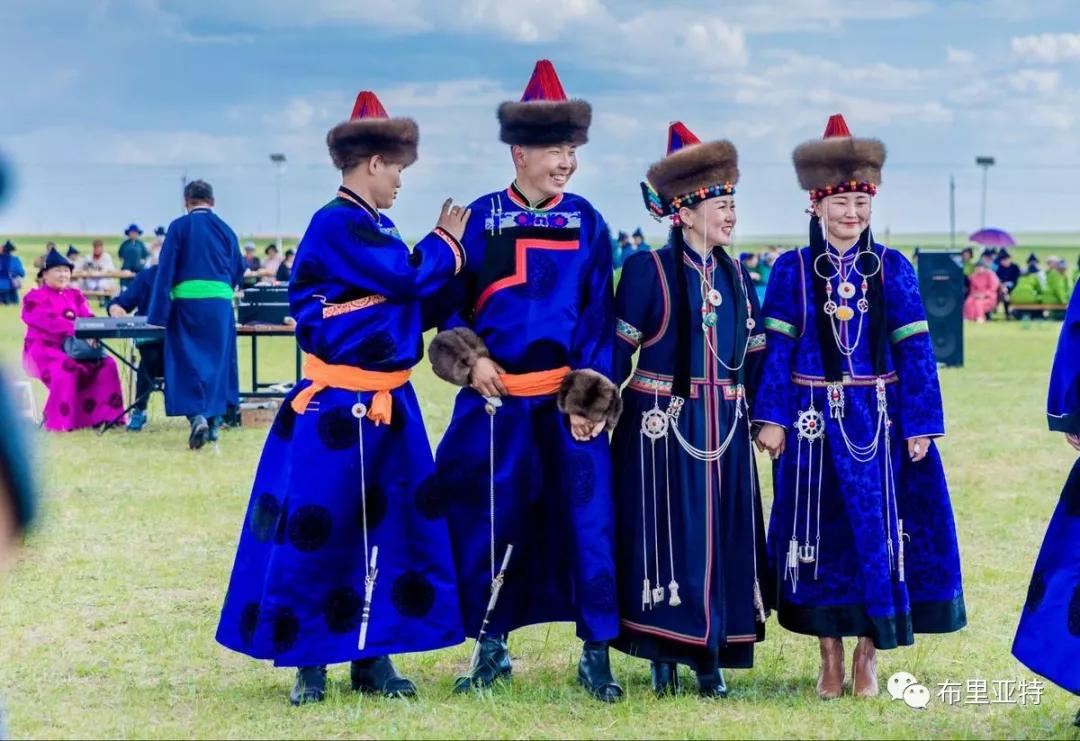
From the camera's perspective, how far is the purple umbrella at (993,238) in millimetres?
40281

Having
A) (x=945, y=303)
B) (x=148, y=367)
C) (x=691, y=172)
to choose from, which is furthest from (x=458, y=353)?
(x=945, y=303)

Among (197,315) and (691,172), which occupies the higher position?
(691,172)

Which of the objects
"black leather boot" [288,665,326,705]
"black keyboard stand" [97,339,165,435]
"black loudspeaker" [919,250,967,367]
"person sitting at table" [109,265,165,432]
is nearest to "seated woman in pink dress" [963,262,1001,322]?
"black loudspeaker" [919,250,967,367]

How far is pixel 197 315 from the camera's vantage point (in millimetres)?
11289

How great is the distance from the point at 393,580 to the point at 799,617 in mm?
1390

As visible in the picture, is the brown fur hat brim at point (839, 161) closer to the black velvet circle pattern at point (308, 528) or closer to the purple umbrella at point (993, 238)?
the black velvet circle pattern at point (308, 528)

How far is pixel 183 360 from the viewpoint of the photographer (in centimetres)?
1123

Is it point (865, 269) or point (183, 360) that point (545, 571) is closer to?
point (865, 269)

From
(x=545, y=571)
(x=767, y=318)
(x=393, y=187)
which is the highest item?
(x=393, y=187)

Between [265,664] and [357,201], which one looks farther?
[265,664]

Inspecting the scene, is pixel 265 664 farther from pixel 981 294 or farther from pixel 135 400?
pixel 981 294

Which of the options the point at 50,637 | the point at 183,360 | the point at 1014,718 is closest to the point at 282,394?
the point at 183,360

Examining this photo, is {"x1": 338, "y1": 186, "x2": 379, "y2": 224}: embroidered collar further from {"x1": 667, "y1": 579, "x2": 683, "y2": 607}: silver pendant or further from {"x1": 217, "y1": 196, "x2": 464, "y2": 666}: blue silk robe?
{"x1": 667, "y1": 579, "x2": 683, "y2": 607}: silver pendant

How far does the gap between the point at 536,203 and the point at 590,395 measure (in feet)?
2.43
